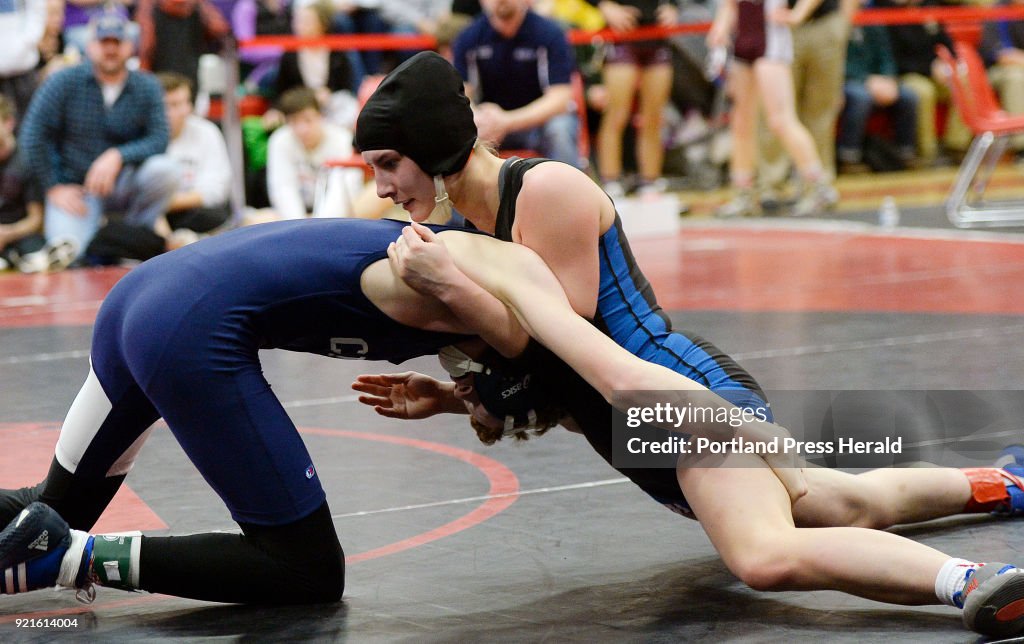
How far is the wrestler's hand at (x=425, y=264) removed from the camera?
2.60 m

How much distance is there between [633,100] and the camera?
11789 mm

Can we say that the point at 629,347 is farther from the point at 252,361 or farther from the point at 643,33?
the point at 643,33

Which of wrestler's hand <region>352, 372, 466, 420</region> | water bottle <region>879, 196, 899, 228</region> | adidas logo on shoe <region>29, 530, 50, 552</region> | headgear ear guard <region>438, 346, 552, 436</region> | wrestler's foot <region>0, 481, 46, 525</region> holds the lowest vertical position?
water bottle <region>879, 196, 899, 228</region>

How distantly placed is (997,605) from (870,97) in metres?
10.4

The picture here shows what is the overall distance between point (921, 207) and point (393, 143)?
7.74 metres

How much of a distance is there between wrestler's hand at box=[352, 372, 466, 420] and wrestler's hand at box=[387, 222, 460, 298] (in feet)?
1.47

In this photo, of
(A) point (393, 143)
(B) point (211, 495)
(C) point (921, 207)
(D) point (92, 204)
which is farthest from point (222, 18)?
(A) point (393, 143)

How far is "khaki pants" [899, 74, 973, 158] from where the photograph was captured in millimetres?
12745

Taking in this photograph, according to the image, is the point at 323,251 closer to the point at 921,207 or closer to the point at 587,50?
the point at 921,207

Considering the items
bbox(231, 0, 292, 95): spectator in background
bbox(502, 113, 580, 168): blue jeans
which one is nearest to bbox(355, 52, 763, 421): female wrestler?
bbox(502, 113, 580, 168): blue jeans

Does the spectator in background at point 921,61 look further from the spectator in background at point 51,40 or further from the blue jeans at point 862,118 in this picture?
the spectator in background at point 51,40

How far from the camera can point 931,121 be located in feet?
42.6

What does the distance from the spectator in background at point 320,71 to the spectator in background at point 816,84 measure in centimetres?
302

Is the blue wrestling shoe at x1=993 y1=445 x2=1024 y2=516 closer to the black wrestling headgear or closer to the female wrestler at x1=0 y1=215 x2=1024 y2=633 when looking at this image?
the female wrestler at x1=0 y1=215 x2=1024 y2=633
